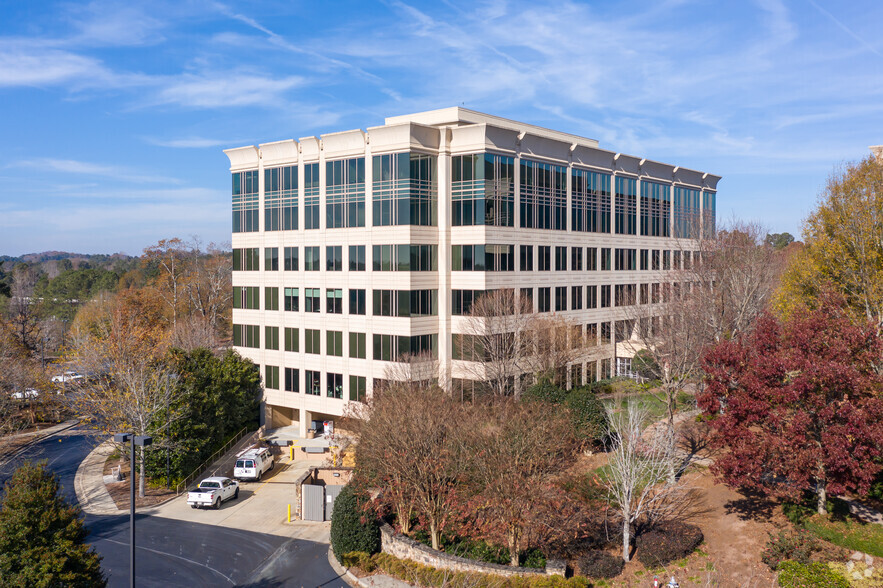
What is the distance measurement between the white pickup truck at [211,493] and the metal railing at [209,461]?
94.2 inches

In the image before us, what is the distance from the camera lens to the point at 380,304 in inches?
1655

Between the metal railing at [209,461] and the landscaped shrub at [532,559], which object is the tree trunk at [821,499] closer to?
the landscaped shrub at [532,559]

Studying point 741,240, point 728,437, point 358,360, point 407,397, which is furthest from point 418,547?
point 741,240

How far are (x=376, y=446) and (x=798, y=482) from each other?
15.0m

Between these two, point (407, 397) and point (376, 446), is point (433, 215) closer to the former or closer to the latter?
point (407, 397)

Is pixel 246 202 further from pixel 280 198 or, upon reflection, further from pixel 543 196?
pixel 543 196

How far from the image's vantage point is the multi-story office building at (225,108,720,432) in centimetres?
4162

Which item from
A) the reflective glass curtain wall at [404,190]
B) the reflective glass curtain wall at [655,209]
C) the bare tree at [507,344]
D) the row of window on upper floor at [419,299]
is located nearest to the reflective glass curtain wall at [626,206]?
the reflective glass curtain wall at [655,209]

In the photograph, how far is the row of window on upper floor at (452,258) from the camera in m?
41.6

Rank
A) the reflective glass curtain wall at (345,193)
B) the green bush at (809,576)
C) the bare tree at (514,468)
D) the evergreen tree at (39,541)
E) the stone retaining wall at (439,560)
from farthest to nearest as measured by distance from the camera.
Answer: the reflective glass curtain wall at (345,193) < the stone retaining wall at (439,560) < the bare tree at (514,468) < the green bush at (809,576) < the evergreen tree at (39,541)

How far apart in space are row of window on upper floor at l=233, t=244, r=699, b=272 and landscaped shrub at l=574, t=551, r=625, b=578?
2215cm

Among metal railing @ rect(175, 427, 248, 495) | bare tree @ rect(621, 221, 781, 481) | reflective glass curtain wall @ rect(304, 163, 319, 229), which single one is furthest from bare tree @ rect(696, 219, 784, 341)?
metal railing @ rect(175, 427, 248, 495)

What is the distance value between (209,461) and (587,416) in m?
22.8

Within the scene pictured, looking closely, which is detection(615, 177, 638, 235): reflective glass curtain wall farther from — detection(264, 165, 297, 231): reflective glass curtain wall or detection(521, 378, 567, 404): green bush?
detection(264, 165, 297, 231): reflective glass curtain wall
